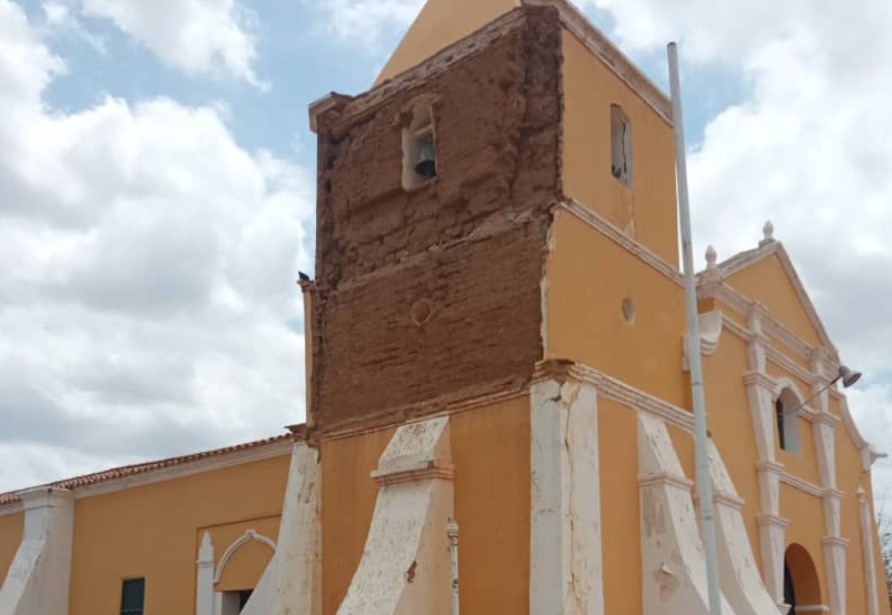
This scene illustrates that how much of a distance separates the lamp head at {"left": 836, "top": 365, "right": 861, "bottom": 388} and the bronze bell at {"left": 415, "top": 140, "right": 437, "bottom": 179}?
8469 mm

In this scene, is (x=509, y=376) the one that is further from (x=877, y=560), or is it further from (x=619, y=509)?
(x=877, y=560)

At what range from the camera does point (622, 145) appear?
12469mm

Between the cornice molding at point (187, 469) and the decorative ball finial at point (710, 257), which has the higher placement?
the decorative ball finial at point (710, 257)

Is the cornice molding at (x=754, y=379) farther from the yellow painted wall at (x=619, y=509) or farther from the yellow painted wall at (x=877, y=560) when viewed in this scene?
the yellow painted wall at (x=619, y=509)

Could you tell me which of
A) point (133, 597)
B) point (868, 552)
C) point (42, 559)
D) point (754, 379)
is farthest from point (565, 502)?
point (42, 559)

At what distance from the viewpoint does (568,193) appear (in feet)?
36.5

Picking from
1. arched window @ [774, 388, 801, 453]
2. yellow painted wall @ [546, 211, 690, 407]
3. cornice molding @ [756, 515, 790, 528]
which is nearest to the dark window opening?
arched window @ [774, 388, 801, 453]

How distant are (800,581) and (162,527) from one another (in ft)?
30.0

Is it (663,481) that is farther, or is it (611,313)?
(611,313)

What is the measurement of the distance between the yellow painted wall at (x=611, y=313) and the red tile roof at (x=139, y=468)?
4690 mm

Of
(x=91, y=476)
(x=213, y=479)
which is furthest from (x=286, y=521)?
(x=91, y=476)

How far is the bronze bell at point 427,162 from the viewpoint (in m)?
A: 12.4

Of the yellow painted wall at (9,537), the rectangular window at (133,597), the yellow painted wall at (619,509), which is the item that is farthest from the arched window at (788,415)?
the yellow painted wall at (9,537)

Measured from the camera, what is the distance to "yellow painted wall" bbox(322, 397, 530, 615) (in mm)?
10148
